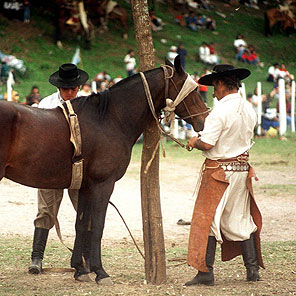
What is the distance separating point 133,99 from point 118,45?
25242mm

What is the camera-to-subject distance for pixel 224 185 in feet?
20.9

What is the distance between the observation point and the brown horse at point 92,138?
236 inches

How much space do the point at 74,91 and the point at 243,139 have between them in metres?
1.94

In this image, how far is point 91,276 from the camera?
22.5 ft

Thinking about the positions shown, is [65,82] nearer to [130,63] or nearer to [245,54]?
[130,63]

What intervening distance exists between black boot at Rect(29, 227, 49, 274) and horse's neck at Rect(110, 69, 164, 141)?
5.00 feet

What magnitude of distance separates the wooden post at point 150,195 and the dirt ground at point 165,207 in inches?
92.3

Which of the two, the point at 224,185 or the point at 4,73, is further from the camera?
the point at 4,73

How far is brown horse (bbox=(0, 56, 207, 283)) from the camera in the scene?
5.98m

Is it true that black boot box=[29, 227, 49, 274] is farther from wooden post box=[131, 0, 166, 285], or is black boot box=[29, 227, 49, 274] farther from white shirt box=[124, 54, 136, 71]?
white shirt box=[124, 54, 136, 71]

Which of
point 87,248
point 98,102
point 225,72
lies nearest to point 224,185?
point 225,72

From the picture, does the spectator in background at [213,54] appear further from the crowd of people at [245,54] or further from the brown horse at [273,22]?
the brown horse at [273,22]

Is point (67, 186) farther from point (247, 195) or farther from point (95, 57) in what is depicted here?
point (95, 57)

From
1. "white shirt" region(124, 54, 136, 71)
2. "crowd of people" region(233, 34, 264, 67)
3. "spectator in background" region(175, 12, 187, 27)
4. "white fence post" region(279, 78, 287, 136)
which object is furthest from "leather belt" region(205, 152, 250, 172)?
"spectator in background" region(175, 12, 187, 27)
